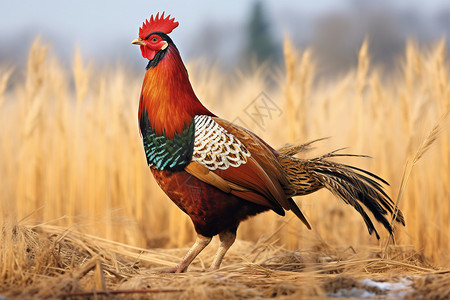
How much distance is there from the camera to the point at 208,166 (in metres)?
2.49

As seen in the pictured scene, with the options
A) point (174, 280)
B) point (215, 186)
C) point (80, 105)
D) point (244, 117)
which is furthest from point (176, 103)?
point (80, 105)

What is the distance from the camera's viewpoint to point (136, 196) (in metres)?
4.79

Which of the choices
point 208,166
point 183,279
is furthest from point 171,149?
point 183,279

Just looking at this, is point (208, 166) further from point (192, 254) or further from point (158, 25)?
point (158, 25)

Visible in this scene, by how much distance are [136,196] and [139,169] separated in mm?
298

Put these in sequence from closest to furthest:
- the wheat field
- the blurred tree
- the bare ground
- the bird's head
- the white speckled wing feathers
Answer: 1. the bare ground
2. the white speckled wing feathers
3. the bird's head
4. the wheat field
5. the blurred tree

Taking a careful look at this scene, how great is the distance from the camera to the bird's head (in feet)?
8.66

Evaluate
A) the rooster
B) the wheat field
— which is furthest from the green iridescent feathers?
the wheat field

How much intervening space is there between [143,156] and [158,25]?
7.56 feet

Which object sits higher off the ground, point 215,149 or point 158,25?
point 158,25

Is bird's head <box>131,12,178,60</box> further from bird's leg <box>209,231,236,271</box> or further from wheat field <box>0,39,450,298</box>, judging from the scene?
wheat field <box>0,39,450,298</box>

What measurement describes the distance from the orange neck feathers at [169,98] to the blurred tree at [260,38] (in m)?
23.5

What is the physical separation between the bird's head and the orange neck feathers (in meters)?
0.06

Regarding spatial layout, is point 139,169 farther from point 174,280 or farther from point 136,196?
point 174,280
